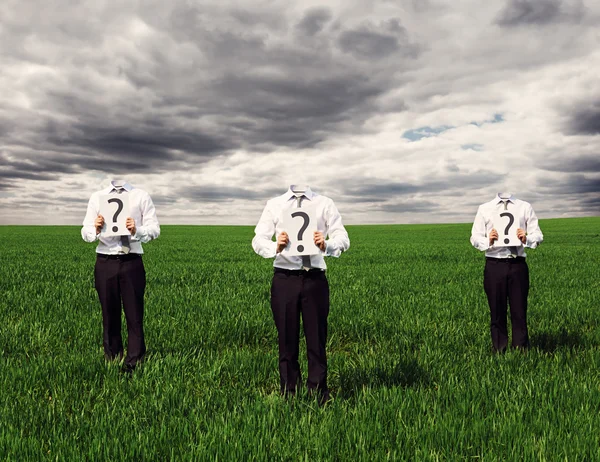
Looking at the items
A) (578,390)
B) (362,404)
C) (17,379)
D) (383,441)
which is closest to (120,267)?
(17,379)

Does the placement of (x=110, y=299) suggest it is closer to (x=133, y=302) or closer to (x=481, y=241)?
(x=133, y=302)

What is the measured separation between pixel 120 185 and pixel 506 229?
5.56m

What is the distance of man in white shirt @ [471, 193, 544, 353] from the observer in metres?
7.36

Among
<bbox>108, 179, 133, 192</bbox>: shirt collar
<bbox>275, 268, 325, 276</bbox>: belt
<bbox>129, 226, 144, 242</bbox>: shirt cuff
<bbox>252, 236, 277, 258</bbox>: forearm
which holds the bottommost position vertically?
<bbox>275, 268, 325, 276</bbox>: belt

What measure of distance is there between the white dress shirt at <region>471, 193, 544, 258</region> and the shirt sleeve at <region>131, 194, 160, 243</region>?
4.65 metres

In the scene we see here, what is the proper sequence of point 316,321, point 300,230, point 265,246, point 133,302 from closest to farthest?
point 300,230 → point 265,246 → point 316,321 → point 133,302

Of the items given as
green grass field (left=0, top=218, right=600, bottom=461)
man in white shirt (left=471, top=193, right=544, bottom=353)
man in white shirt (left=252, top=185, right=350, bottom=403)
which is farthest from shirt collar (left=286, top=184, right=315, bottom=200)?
man in white shirt (left=471, top=193, right=544, bottom=353)

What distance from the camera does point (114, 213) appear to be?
254 inches

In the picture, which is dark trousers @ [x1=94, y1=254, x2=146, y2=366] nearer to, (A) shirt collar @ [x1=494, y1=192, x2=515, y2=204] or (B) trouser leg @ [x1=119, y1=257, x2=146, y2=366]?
(B) trouser leg @ [x1=119, y1=257, x2=146, y2=366]

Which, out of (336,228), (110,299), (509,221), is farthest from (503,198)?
(110,299)

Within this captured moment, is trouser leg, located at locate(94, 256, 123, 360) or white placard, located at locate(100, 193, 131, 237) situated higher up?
white placard, located at locate(100, 193, 131, 237)

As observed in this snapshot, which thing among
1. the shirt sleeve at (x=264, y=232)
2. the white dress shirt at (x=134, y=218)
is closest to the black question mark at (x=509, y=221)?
the shirt sleeve at (x=264, y=232)

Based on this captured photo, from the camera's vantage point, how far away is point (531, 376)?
6.13 metres

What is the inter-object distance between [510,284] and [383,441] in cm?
406
